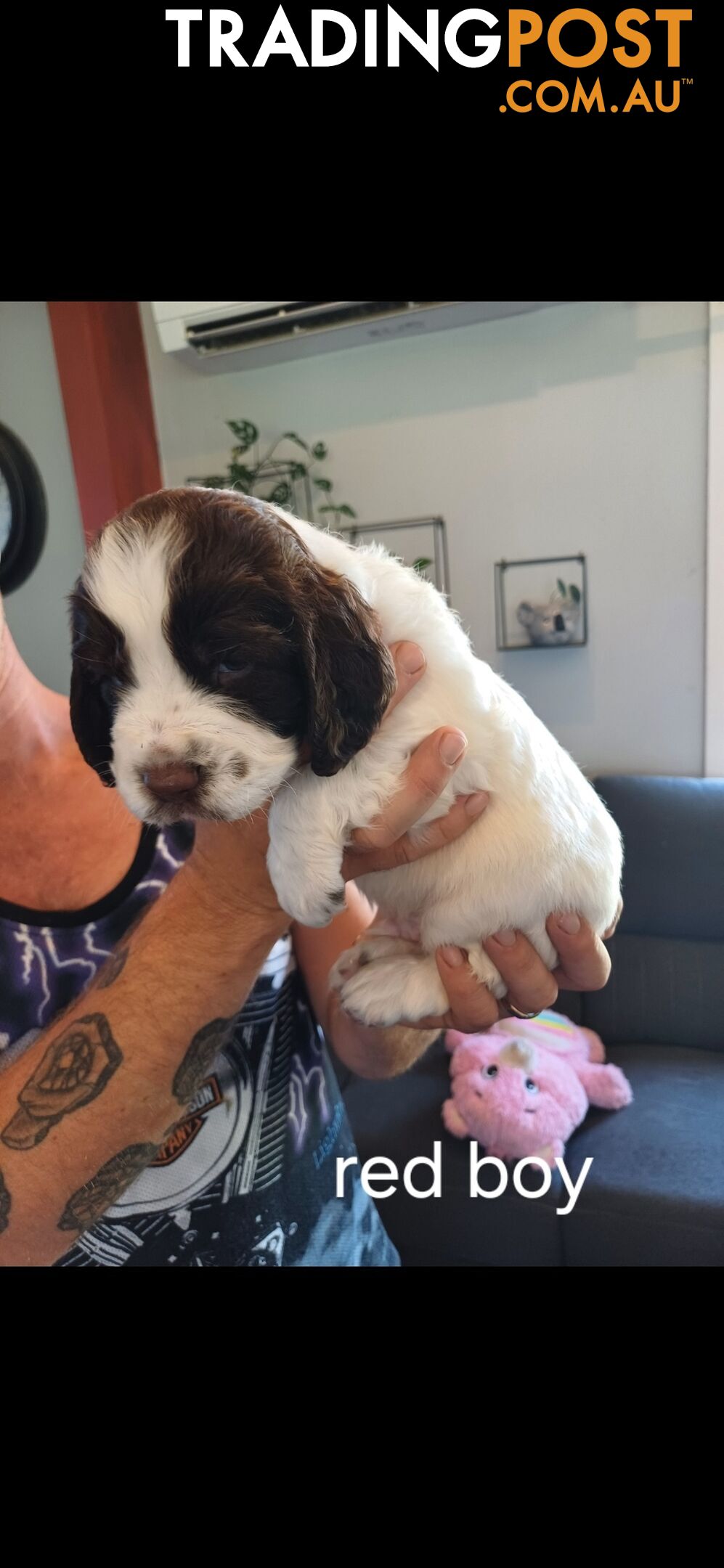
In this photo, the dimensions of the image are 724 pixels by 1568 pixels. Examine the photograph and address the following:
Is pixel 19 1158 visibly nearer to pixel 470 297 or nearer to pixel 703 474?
pixel 470 297

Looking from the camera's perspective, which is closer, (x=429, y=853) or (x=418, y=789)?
(x=418, y=789)

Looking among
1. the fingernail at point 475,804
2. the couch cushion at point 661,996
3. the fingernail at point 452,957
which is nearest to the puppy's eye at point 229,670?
the fingernail at point 475,804

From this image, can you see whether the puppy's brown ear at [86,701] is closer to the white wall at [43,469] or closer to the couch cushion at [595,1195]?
the couch cushion at [595,1195]

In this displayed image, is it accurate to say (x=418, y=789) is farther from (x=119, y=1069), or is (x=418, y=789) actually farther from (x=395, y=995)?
(x=119, y=1069)

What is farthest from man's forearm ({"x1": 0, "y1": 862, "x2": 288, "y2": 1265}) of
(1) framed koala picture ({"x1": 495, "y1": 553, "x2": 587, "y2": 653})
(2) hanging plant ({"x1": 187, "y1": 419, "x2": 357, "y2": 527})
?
(2) hanging plant ({"x1": 187, "y1": 419, "x2": 357, "y2": 527})

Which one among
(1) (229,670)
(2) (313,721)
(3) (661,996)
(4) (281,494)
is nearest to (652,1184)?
(3) (661,996)

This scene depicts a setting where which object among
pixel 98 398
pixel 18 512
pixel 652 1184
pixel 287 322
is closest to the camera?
pixel 652 1184

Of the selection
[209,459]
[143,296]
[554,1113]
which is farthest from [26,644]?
[554,1113]
